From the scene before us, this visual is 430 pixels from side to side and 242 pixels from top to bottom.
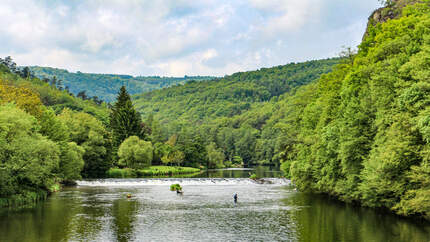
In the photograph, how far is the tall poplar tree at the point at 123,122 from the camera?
4438 inches

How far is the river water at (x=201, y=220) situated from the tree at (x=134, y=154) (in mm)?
45955

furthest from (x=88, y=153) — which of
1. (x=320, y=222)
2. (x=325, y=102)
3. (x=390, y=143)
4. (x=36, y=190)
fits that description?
(x=390, y=143)

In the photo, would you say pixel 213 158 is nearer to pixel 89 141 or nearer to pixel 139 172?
pixel 139 172

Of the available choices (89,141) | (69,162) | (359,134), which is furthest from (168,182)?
(359,134)

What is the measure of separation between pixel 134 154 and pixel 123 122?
1441 centimetres

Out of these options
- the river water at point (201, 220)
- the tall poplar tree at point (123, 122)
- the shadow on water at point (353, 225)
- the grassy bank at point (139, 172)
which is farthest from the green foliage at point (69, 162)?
the shadow on water at point (353, 225)

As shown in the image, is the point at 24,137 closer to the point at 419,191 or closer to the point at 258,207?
the point at 258,207

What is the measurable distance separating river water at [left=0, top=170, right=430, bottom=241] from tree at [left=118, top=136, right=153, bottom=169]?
1809 inches

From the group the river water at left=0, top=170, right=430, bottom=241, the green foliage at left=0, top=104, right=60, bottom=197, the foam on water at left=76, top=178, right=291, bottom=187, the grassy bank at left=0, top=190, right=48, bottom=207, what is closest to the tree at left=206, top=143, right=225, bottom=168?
the foam on water at left=76, top=178, right=291, bottom=187

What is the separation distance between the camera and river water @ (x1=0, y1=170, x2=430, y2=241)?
30.4 metres

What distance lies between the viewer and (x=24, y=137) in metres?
46.5

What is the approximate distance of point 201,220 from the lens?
123 feet

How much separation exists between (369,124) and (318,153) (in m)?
11.8

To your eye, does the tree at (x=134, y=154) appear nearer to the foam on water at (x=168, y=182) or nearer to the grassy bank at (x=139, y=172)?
the grassy bank at (x=139, y=172)
